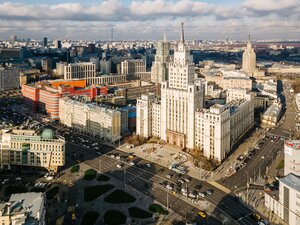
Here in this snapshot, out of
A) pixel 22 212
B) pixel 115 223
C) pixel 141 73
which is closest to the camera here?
pixel 22 212

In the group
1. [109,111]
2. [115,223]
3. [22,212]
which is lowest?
[115,223]

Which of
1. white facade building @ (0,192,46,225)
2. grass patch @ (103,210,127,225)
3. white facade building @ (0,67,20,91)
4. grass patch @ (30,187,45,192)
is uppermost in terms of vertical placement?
white facade building @ (0,67,20,91)

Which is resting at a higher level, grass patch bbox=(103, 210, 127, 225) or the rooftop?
the rooftop

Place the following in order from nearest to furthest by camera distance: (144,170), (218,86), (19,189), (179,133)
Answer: (19,189), (144,170), (179,133), (218,86)

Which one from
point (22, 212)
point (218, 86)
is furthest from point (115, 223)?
point (218, 86)

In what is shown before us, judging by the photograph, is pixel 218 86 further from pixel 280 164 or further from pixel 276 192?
pixel 276 192

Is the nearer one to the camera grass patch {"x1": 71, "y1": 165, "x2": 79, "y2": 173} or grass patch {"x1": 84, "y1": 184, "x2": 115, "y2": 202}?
grass patch {"x1": 84, "y1": 184, "x2": 115, "y2": 202}

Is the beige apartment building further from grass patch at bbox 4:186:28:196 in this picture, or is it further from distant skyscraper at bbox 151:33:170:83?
distant skyscraper at bbox 151:33:170:83

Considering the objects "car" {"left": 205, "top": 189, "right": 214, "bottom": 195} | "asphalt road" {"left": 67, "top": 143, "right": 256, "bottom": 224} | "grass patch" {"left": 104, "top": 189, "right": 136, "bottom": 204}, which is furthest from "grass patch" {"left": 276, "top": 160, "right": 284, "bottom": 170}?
"grass patch" {"left": 104, "top": 189, "right": 136, "bottom": 204}

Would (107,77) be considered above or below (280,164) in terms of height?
above
